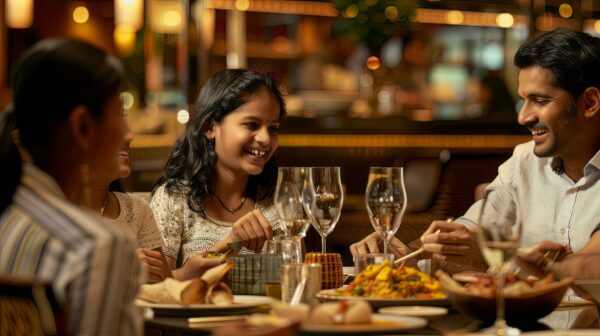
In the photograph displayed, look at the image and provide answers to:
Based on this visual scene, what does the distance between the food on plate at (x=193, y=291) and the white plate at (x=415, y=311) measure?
306 mm

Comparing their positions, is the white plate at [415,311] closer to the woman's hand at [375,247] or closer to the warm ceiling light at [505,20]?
the woman's hand at [375,247]

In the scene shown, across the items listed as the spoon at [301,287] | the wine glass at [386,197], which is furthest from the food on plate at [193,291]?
the wine glass at [386,197]

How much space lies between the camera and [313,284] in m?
1.95

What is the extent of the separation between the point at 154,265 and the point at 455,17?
866cm

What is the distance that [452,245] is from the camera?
2.40 metres

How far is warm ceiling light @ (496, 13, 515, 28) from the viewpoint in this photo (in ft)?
35.7

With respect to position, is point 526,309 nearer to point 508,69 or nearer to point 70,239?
point 70,239

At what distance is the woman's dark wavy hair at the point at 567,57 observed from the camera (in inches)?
119

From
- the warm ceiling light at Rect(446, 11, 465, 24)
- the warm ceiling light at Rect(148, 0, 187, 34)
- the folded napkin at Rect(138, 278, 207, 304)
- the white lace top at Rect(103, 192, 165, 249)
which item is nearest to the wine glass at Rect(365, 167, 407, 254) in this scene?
the folded napkin at Rect(138, 278, 207, 304)

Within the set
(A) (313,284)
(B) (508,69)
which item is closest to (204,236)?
(A) (313,284)

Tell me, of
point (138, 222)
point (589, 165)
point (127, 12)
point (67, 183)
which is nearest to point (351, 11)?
point (127, 12)

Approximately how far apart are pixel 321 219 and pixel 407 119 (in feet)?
18.9

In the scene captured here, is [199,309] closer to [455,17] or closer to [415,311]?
[415,311]

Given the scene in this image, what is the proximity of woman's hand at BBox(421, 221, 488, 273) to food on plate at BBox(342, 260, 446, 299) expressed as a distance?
28 cm
